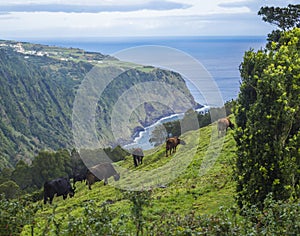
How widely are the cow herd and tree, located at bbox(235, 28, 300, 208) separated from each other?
20106mm

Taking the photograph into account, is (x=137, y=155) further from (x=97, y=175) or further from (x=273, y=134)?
(x=273, y=134)

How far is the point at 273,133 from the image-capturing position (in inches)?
581

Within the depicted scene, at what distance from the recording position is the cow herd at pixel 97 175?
32781 millimetres

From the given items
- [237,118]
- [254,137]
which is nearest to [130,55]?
[237,118]

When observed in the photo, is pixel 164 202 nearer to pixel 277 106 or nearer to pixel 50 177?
pixel 277 106

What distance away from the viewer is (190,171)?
1105 inches

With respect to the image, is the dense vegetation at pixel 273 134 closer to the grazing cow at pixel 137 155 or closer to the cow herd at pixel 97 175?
the cow herd at pixel 97 175

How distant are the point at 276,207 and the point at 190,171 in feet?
57.7

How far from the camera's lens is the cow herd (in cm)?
3278

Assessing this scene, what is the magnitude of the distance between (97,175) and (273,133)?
76.1 ft

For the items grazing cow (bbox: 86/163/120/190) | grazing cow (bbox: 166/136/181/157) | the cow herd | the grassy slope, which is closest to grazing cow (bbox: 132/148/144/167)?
the cow herd

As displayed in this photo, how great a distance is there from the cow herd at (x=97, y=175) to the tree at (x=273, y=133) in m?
20.1

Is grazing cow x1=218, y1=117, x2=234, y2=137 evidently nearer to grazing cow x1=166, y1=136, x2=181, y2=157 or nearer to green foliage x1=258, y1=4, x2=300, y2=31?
grazing cow x1=166, y1=136, x2=181, y2=157

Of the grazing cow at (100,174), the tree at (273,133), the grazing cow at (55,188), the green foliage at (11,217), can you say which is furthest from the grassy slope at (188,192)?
the green foliage at (11,217)
